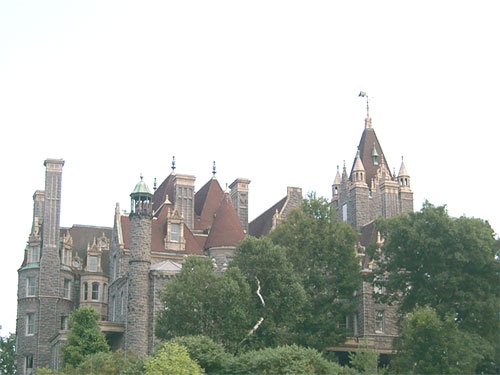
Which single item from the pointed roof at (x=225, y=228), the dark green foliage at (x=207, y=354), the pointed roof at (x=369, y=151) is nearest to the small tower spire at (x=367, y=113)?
the pointed roof at (x=369, y=151)

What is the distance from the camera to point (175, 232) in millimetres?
65312

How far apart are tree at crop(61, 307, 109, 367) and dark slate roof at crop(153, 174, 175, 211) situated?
48.7 ft

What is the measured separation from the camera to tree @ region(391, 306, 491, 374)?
47.4 m

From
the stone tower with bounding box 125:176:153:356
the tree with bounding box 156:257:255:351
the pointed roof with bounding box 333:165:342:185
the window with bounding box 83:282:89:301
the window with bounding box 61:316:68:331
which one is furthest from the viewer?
the pointed roof with bounding box 333:165:342:185

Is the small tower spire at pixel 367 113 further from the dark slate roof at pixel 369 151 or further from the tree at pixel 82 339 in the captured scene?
the tree at pixel 82 339

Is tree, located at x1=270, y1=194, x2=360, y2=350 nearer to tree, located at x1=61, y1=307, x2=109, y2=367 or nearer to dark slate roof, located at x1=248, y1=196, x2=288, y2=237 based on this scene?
dark slate roof, located at x1=248, y1=196, x2=288, y2=237

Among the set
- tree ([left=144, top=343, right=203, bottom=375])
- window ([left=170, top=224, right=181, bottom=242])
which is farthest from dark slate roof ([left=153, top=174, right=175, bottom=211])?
tree ([left=144, top=343, right=203, bottom=375])

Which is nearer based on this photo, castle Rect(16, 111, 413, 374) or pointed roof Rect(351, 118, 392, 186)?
castle Rect(16, 111, 413, 374)

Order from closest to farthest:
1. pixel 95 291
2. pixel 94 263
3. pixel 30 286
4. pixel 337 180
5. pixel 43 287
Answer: pixel 43 287, pixel 30 286, pixel 95 291, pixel 94 263, pixel 337 180

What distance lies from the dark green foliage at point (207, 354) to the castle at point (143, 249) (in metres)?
14.8

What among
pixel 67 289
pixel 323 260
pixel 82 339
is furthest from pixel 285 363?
pixel 67 289

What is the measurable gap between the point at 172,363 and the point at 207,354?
3.29 m

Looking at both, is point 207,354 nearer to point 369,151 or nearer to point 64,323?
point 64,323

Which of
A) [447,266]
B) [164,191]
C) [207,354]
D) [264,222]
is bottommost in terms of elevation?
[207,354]
